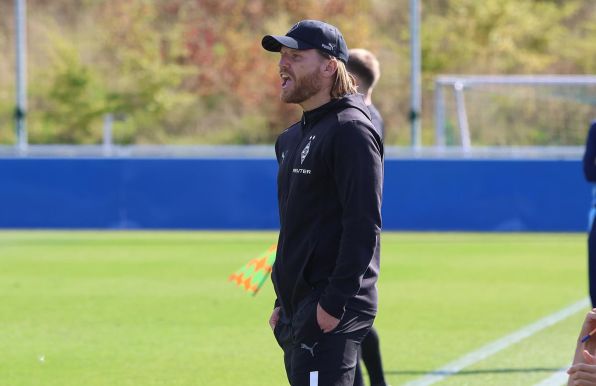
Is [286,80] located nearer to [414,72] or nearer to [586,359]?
[586,359]

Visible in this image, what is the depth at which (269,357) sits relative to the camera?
354 inches

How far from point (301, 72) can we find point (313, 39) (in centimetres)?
14

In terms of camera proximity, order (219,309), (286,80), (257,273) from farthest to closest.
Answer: (219,309), (257,273), (286,80)

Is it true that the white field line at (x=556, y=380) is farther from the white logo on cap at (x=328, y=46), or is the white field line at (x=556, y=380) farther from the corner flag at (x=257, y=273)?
the white logo on cap at (x=328, y=46)

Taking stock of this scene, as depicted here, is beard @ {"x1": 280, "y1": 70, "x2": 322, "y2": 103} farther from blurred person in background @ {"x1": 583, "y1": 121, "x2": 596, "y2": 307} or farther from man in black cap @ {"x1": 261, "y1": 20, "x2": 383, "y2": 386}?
blurred person in background @ {"x1": 583, "y1": 121, "x2": 596, "y2": 307}

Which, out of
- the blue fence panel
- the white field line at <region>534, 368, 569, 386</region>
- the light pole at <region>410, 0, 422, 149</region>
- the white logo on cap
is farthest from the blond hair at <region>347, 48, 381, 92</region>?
the light pole at <region>410, 0, 422, 149</region>

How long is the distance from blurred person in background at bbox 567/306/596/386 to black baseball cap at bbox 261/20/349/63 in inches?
68.3

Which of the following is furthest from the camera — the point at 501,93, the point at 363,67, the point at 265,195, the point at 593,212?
the point at 501,93

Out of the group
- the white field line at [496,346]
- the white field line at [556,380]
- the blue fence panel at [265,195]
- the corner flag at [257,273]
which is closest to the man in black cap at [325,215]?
the corner flag at [257,273]

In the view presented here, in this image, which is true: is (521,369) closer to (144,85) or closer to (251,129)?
(251,129)

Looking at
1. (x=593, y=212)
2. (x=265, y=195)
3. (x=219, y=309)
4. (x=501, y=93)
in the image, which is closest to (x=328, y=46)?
(x=593, y=212)

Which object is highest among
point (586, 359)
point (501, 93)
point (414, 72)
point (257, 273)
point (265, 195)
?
point (414, 72)

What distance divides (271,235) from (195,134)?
616 inches

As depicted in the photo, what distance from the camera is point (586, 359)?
3816mm
